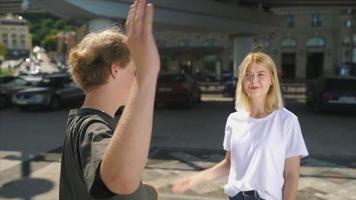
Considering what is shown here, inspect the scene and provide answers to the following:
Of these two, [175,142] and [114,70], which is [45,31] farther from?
[114,70]

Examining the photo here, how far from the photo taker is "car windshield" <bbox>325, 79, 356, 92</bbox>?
16922 millimetres

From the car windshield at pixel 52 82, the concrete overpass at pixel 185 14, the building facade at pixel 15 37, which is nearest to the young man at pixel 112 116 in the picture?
the concrete overpass at pixel 185 14

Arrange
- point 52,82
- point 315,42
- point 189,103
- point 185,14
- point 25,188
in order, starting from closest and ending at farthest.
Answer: point 25,188
point 185,14
point 189,103
point 52,82
point 315,42

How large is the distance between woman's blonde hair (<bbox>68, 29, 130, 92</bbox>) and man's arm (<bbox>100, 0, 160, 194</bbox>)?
366 millimetres

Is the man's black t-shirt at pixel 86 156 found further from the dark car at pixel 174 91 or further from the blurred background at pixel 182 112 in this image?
the dark car at pixel 174 91

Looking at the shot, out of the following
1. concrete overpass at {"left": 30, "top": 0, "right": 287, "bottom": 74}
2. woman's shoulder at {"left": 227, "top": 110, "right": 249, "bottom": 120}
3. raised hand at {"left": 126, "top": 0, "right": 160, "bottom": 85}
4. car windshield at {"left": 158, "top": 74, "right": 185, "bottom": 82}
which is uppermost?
concrete overpass at {"left": 30, "top": 0, "right": 287, "bottom": 74}

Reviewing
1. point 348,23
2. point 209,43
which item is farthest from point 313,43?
point 209,43

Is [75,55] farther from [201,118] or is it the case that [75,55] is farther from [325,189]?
[201,118]

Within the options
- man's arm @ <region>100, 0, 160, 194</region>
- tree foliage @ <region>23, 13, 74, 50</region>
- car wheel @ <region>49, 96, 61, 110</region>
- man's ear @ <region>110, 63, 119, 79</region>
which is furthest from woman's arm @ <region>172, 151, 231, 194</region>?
tree foliage @ <region>23, 13, 74, 50</region>

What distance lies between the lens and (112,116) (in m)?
1.93

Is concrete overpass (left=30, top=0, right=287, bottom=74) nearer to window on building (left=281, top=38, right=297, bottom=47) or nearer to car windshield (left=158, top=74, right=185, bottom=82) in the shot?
car windshield (left=158, top=74, right=185, bottom=82)

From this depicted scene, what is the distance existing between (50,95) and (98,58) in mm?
18586

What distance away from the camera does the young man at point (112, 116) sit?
143 cm

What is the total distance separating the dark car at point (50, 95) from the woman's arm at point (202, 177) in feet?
52.7
